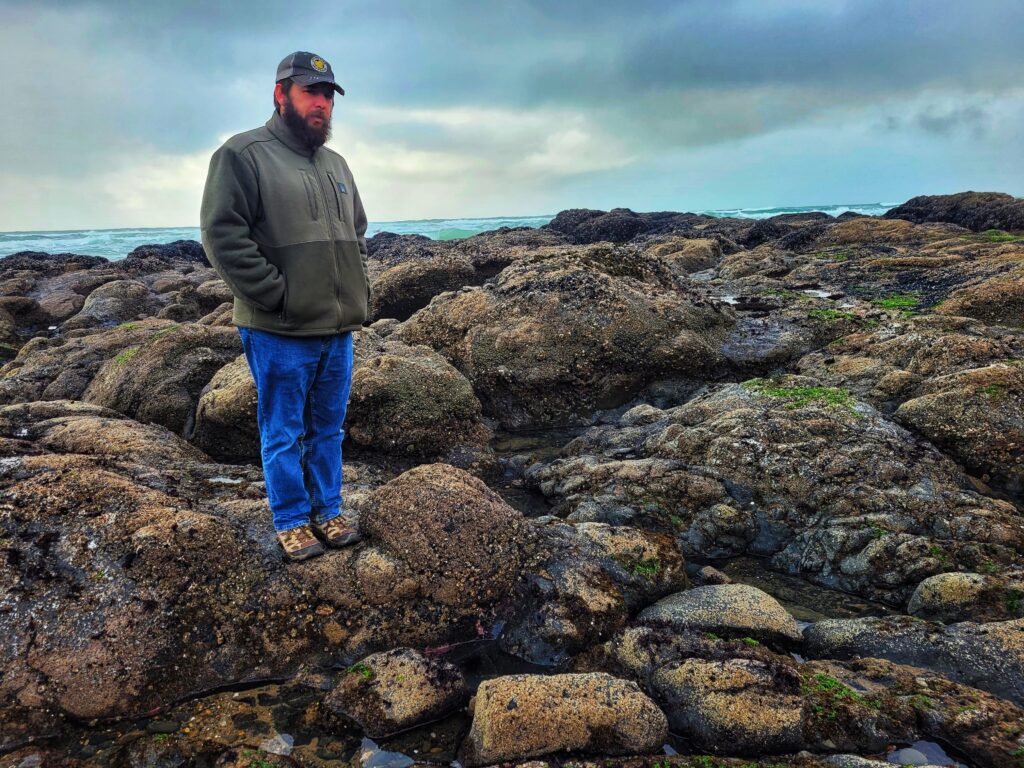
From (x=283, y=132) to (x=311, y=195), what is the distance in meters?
0.47

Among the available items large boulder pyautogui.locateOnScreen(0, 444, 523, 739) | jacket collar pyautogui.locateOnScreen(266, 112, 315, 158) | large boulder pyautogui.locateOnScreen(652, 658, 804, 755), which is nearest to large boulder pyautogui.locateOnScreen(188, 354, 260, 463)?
large boulder pyautogui.locateOnScreen(0, 444, 523, 739)

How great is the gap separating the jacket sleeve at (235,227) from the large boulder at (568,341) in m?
5.82

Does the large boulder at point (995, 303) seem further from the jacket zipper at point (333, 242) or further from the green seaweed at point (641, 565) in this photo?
the jacket zipper at point (333, 242)

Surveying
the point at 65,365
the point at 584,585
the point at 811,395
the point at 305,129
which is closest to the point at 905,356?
the point at 811,395

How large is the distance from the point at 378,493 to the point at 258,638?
143cm

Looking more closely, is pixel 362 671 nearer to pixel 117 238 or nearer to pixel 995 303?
pixel 995 303

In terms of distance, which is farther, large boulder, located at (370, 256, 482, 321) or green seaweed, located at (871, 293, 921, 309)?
large boulder, located at (370, 256, 482, 321)

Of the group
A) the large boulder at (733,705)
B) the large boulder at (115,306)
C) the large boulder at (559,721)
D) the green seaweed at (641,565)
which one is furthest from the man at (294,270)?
the large boulder at (115,306)

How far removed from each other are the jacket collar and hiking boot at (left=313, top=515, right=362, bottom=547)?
9.40 ft

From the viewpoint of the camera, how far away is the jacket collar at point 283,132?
161 inches

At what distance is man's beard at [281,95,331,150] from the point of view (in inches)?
159

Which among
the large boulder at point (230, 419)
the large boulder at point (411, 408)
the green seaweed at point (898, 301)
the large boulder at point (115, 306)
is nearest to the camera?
the large boulder at point (230, 419)

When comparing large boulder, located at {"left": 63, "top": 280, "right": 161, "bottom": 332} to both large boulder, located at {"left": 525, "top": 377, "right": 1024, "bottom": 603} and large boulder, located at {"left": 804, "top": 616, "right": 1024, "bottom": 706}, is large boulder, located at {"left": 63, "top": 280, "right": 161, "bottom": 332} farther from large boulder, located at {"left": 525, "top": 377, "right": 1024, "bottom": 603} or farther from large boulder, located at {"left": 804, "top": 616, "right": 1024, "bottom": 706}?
large boulder, located at {"left": 804, "top": 616, "right": 1024, "bottom": 706}

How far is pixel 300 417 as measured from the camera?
14.5 feet
